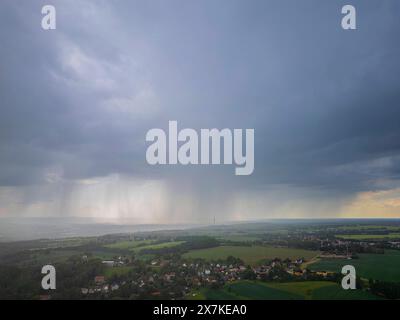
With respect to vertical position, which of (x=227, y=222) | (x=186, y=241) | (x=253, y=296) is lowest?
(x=253, y=296)

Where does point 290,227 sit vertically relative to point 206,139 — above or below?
below

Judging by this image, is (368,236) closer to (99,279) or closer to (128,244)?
(128,244)

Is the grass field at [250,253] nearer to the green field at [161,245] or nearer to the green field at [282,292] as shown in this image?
the green field at [161,245]

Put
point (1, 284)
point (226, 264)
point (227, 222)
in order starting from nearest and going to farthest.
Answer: point (1, 284), point (226, 264), point (227, 222)

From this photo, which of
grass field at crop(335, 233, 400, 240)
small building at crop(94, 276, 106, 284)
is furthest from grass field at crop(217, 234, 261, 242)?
small building at crop(94, 276, 106, 284)
